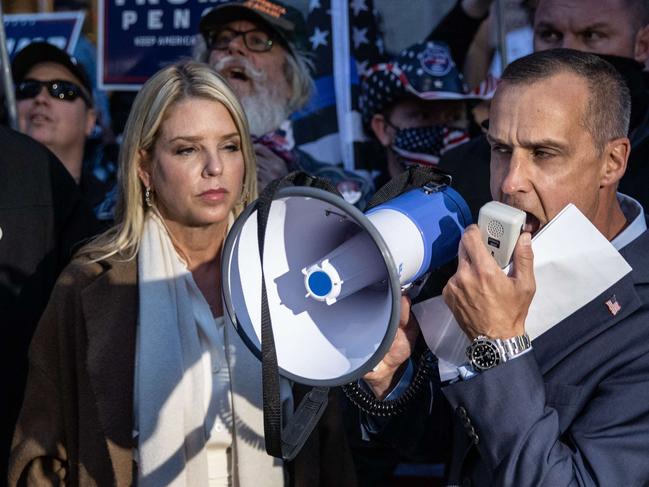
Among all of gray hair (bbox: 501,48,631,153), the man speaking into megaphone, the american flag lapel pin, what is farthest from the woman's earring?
the american flag lapel pin

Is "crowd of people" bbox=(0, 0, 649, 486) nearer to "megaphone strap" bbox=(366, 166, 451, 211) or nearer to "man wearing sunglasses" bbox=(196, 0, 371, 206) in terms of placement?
"man wearing sunglasses" bbox=(196, 0, 371, 206)

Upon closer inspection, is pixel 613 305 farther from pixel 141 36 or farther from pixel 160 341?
pixel 141 36

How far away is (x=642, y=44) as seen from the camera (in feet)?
12.1

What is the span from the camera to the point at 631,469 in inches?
77.2

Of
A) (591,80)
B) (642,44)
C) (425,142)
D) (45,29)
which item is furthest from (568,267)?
(45,29)

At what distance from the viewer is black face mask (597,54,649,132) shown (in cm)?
347

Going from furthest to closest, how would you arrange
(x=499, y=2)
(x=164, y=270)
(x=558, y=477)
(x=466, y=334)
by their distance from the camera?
(x=499, y=2) < (x=164, y=270) < (x=466, y=334) < (x=558, y=477)

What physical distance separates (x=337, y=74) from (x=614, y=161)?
95.4 inches

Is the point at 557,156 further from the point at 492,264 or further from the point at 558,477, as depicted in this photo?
the point at 558,477

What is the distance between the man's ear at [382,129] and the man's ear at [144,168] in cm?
153

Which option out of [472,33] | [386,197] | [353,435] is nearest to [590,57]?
[386,197]

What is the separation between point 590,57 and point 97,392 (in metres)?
1.64

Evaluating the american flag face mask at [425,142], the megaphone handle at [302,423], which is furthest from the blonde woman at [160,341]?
the american flag face mask at [425,142]

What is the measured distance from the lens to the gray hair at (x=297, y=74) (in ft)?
14.6
